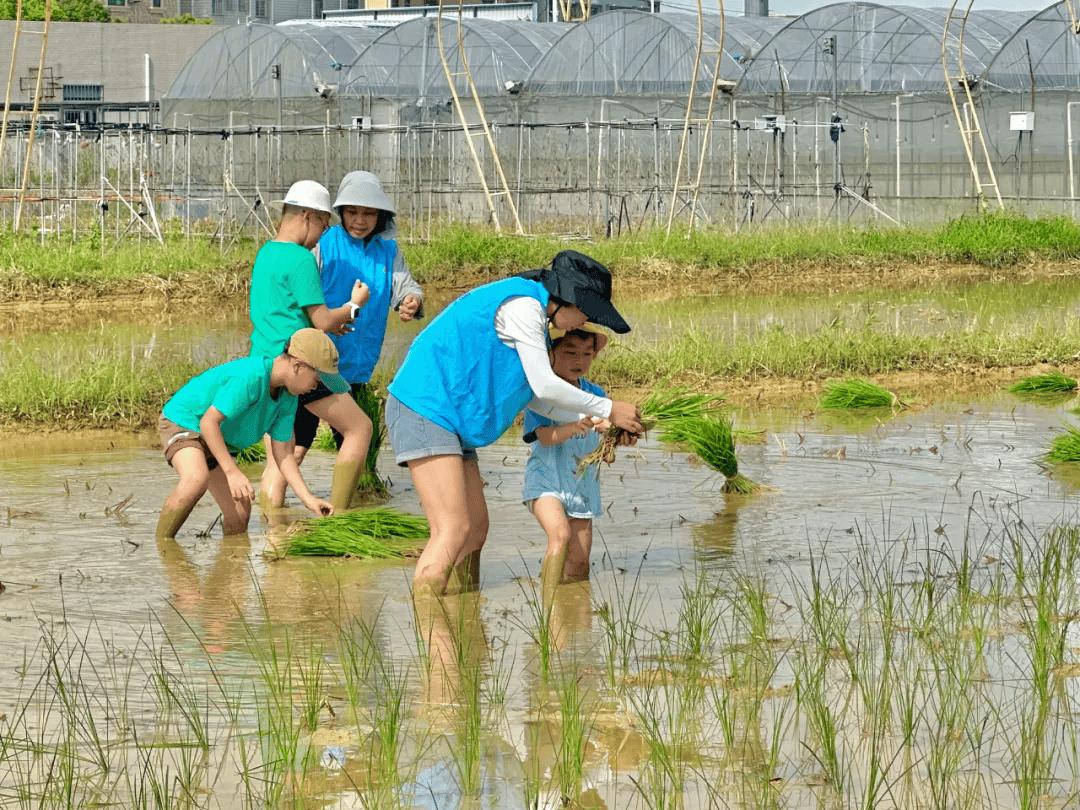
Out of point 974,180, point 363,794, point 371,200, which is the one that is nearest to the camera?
point 363,794

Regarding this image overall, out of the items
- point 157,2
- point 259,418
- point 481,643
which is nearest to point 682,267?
point 259,418

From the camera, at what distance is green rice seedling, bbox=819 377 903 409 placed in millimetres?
10406

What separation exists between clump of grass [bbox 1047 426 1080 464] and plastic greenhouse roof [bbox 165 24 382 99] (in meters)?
23.2

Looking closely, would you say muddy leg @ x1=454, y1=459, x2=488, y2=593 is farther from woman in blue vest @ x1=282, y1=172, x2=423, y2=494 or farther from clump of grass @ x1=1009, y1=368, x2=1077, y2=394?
clump of grass @ x1=1009, y1=368, x2=1077, y2=394

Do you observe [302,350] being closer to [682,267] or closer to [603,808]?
[603,808]

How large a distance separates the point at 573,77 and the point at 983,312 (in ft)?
48.5

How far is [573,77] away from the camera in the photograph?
29.1 m

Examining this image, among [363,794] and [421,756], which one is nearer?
[363,794]

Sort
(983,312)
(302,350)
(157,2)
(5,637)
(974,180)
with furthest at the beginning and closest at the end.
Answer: (157,2) → (974,180) → (983,312) → (302,350) → (5,637)

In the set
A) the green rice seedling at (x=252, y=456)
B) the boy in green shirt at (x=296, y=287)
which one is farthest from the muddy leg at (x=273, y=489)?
the green rice seedling at (x=252, y=456)

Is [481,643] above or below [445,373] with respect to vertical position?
below

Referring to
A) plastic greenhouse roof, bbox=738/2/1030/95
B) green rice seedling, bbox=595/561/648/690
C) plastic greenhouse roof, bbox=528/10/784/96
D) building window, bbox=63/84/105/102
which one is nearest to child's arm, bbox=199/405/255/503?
green rice seedling, bbox=595/561/648/690

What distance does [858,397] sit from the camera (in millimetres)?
10453

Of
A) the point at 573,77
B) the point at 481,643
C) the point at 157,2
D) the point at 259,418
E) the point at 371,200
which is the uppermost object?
the point at 157,2
